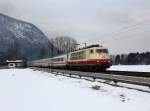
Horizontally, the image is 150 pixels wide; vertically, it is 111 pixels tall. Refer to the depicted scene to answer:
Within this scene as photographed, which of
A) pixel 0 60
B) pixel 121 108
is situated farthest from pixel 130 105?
pixel 0 60

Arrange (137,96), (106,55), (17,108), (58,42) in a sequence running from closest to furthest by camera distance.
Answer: (17,108)
(137,96)
(106,55)
(58,42)

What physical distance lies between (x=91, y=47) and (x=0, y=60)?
115 metres

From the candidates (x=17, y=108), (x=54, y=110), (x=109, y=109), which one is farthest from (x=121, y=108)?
(x=17, y=108)

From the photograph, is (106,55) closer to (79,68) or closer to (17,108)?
(79,68)

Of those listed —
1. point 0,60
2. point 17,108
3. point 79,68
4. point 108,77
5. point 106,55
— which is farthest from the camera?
point 0,60

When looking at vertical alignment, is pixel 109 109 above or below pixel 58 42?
below

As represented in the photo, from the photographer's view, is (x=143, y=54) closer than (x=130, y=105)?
No

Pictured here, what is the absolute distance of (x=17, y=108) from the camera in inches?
442

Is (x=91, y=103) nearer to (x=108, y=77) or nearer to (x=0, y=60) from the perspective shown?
(x=108, y=77)

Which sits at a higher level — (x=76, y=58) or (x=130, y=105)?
(x=76, y=58)

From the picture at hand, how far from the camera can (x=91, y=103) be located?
1183 centimetres

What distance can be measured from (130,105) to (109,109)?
1066mm

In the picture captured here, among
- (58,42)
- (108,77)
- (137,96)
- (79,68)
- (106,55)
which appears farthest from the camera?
(58,42)

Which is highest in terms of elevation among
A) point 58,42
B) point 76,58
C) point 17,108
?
point 58,42
